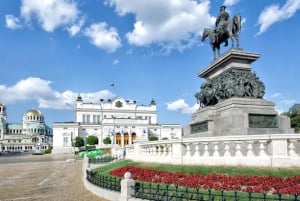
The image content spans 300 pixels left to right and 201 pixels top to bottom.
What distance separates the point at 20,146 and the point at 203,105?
578 ft

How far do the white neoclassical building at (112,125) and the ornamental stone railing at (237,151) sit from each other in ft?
270

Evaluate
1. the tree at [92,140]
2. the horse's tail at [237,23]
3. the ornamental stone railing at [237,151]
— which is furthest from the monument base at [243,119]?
the tree at [92,140]

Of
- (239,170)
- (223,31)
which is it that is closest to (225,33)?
(223,31)

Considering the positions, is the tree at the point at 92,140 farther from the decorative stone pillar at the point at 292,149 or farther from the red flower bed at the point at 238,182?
the decorative stone pillar at the point at 292,149

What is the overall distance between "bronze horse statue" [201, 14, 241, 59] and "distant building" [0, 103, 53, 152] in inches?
6301

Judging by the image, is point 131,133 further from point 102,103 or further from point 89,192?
point 89,192

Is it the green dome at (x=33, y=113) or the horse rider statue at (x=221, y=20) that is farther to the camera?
the green dome at (x=33, y=113)

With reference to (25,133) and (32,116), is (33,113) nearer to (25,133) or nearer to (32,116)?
(32,116)

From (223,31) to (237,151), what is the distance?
36.4 ft

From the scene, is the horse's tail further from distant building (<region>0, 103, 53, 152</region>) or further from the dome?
the dome

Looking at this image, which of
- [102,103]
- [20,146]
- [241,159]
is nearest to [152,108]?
[102,103]

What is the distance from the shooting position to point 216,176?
35.2 ft

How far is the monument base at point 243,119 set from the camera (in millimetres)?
15992

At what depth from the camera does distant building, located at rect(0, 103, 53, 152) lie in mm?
175500
